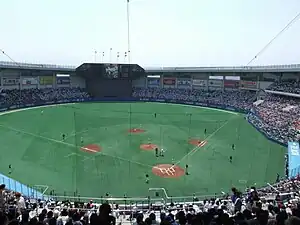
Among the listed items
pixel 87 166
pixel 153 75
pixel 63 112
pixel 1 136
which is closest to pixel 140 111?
pixel 63 112

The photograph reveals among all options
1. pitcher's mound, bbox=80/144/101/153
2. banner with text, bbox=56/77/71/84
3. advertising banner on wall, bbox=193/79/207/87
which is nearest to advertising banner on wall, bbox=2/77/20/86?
banner with text, bbox=56/77/71/84

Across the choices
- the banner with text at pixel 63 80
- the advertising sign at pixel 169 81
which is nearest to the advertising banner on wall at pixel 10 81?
the banner with text at pixel 63 80

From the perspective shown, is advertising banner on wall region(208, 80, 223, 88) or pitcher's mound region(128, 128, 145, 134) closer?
pitcher's mound region(128, 128, 145, 134)

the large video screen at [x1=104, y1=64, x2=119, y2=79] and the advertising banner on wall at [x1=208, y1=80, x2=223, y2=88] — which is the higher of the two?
the large video screen at [x1=104, y1=64, x2=119, y2=79]

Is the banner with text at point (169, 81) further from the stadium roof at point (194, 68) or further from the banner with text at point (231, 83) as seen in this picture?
the banner with text at point (231, 83)

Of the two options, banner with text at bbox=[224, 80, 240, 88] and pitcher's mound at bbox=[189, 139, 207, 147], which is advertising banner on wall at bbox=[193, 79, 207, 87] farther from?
pitcher's mound at bbox=[189, 139, 207, 147]

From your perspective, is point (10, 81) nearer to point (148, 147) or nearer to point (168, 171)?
point (148, 147)

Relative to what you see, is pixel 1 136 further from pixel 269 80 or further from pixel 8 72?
pixel 269 80
